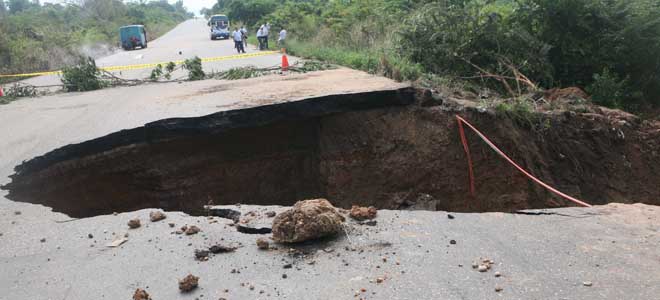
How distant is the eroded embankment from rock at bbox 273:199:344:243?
10.9 ft

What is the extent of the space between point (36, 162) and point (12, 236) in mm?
2034

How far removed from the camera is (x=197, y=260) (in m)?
3.27

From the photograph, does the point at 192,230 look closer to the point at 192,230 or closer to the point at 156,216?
the point at 192,230

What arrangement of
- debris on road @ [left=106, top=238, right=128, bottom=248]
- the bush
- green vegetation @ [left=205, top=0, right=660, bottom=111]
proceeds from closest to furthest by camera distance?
debris on road @ [left=106, top=238, right=128, bottom=248] → green vegetation @ [left=205, top=0, right=660, bottom=111] → the bush

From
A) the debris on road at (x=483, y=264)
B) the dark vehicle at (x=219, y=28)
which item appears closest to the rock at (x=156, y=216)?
the debris on road at (x=483, y=264)

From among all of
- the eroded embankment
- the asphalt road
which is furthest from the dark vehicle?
the eroded embankment

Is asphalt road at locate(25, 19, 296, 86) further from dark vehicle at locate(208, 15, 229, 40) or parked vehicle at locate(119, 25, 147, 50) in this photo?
dark vehicle at locate(208, 15, 229, 40)

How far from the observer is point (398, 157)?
280 inches

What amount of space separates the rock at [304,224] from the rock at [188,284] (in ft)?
2.27

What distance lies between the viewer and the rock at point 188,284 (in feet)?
9.52

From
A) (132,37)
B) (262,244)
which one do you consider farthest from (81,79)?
(132,37)

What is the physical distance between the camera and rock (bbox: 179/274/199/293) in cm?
290

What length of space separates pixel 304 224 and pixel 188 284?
0.88m

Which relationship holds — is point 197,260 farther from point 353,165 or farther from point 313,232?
point 353,165
